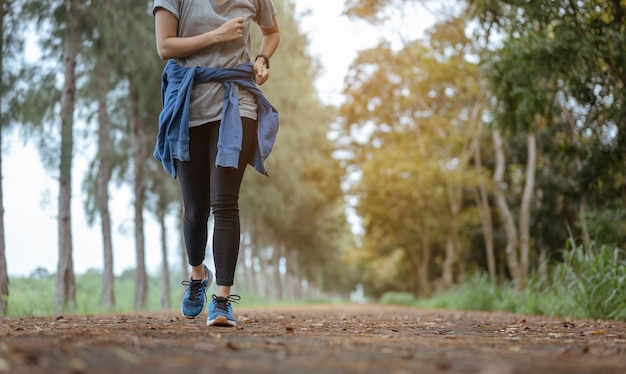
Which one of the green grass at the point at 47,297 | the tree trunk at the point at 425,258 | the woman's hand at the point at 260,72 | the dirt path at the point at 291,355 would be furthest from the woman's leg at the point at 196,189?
the tree trunk at the point at 425,258

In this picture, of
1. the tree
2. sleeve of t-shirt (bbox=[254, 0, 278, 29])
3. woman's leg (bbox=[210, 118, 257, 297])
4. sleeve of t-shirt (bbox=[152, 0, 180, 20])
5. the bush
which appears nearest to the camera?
woman's leg (bbox=[210, 118, 257, 297])

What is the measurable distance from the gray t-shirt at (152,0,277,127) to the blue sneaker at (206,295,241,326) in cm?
102

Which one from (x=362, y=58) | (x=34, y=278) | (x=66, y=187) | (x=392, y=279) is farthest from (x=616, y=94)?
(x=392, y=279)

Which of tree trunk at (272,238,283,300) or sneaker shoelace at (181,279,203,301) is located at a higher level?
tree trunk at (272,238,283,300)

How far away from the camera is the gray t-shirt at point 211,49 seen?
13.0 feet

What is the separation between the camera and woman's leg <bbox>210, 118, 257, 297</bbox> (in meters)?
3.82

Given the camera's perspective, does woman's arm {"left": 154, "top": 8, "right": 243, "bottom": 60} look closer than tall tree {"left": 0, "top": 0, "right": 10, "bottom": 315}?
Yes


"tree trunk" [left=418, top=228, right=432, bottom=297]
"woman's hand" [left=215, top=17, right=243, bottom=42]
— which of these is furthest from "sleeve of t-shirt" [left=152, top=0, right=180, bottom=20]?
"tree trunk" [left=418, top=228, right=432, bottom=297]

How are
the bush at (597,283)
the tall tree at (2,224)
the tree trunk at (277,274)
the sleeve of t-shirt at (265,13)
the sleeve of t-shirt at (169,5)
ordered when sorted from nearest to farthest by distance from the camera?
1. the sleeve of t-shirt at (169,5)
2. the sleeve of t-shirt at (265,13)
3. the bush at (597,283)
4. the tall tree at (2,224)
5. the tree trunk at (277,274)

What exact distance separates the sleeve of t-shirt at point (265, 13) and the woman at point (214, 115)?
0.39 feet

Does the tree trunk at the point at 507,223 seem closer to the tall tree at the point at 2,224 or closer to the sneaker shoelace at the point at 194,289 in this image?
the tall tree at the point at 2,224

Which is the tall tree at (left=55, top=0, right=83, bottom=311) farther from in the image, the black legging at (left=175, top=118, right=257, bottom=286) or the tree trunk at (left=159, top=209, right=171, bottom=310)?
the black legging at (left=175, top=118, right=257, bottom=286)

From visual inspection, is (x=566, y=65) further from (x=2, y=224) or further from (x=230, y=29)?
(x=2, y=224)

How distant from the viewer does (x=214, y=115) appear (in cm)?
395
